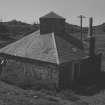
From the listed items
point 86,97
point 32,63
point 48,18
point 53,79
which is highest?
point 48,18

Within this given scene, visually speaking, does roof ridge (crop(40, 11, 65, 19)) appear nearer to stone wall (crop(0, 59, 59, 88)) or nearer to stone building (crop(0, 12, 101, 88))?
stone building (crop(0, 12, 101, 88))

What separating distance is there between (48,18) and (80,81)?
26.9 feet

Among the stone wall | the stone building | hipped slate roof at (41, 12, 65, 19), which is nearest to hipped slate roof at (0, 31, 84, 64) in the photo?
the stone building

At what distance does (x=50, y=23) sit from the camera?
2128cm

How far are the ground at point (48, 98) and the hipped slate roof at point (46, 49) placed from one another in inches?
112

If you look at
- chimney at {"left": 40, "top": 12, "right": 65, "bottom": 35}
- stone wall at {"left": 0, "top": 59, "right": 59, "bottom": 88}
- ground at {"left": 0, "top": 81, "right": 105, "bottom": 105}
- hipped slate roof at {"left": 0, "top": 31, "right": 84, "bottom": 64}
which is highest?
chimney at {"left": 40, "top": 12, "right": 65, "bottom": 35}

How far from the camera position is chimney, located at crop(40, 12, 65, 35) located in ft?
69.2

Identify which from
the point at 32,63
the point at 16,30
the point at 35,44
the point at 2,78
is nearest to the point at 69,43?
the point at 35,44

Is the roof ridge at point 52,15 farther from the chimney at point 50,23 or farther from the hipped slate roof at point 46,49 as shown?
the hipped slate roof at point 46,49

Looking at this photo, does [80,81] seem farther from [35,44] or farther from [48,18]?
[48,18]

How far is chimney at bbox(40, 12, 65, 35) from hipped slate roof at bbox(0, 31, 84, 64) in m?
0.97

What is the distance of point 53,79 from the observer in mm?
15945

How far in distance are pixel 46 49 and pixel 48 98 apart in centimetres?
555

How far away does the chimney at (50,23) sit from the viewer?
21.1 meters
